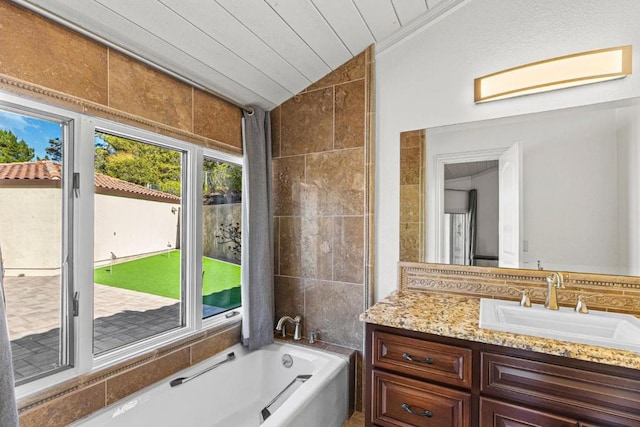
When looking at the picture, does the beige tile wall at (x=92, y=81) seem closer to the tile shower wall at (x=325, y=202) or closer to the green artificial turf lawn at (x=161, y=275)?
the tile shower wall at (x=325, y=202)

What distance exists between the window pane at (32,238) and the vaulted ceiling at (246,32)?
0.52 m

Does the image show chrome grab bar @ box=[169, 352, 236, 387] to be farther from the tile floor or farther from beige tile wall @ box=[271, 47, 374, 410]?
the tile floor

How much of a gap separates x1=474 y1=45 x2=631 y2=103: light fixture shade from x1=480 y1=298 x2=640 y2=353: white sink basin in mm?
1104

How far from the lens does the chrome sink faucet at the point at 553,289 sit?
149 cm

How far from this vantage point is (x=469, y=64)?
5.90 feet

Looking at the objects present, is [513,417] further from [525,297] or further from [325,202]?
[325,202]

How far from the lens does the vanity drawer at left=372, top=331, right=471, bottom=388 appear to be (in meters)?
1.29

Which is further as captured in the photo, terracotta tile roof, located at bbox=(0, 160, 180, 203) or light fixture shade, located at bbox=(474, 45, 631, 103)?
light fixture shade, located at bbox=(474, 45, 631, 103)

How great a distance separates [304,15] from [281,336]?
2.10 meters

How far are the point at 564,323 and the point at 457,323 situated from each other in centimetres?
53

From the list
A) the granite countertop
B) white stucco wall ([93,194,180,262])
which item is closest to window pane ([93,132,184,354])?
white stucco wall ([93,194,180,262])

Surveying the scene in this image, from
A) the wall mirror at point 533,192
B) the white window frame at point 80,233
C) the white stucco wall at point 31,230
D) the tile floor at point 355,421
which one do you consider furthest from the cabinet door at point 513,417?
the white stucco wall at point 31,230

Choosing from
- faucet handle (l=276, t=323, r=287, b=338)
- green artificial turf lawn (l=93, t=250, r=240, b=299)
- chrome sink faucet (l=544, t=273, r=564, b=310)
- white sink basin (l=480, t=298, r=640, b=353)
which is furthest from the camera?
faucet handle (l=276, t=323, r=287, b=338)

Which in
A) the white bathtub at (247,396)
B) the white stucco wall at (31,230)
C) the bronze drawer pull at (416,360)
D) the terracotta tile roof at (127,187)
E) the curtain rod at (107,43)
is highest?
the curtain rod at (107,43)
